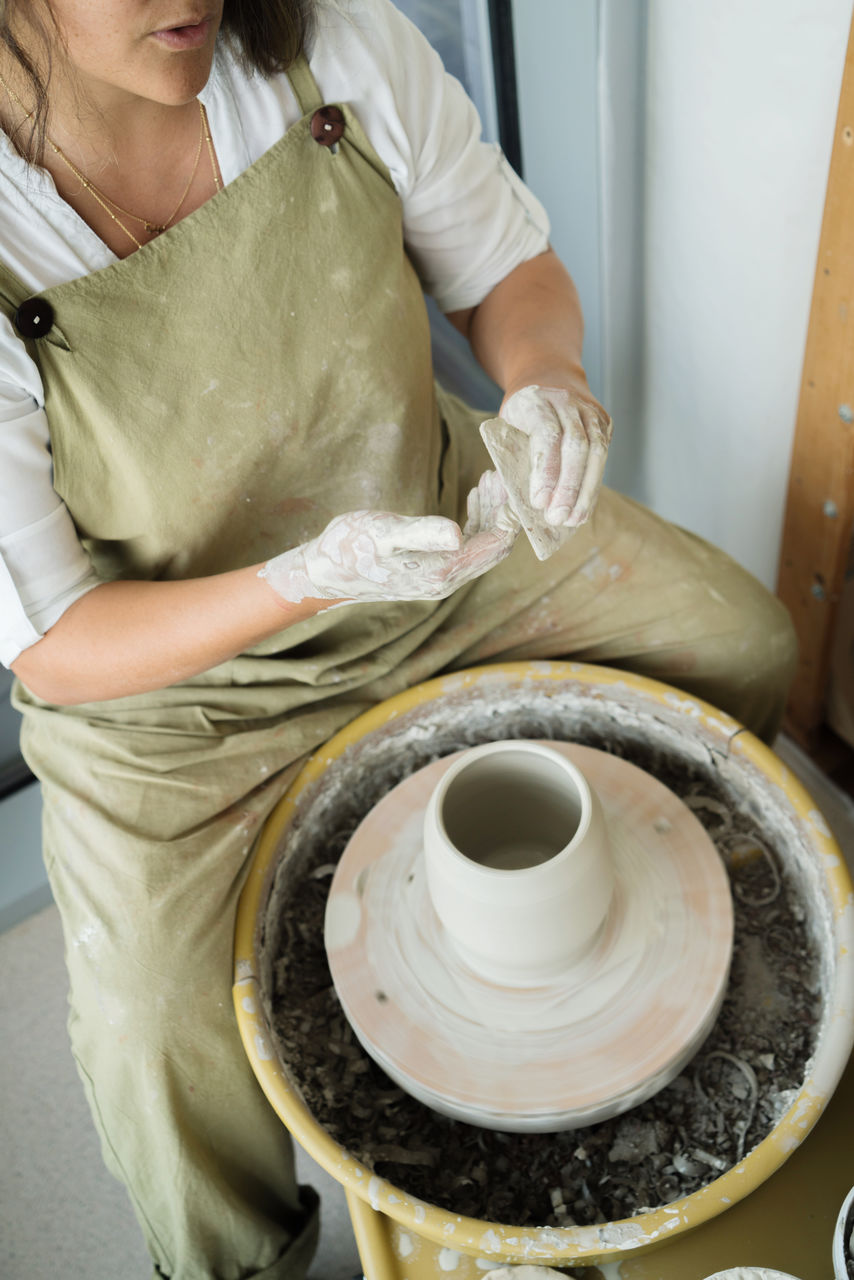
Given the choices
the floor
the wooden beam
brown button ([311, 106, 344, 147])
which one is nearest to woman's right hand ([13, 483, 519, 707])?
brown button ([311, 106, 344, 147])

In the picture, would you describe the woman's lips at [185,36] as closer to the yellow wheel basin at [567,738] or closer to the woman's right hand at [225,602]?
the woman's right hand at [225,602]

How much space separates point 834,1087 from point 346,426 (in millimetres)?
959

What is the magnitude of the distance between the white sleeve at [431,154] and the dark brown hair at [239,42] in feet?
0.13

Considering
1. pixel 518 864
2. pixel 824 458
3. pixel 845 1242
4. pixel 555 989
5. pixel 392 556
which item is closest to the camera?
pixel 845 1242

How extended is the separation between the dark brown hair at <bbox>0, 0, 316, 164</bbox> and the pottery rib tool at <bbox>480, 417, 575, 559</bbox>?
536 mm

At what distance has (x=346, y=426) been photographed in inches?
53.2

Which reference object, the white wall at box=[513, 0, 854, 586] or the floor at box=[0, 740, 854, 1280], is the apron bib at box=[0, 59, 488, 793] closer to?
the white wall at box=[513, 0, 854, 586]

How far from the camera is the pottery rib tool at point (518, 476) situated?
1.12 meters

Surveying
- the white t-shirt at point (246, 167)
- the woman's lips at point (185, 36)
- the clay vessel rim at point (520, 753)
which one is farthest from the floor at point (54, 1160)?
the woman's lips at point (185, 36)

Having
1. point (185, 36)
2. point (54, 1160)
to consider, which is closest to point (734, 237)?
Result: point (185, 36)

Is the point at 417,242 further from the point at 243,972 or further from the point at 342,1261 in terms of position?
the point at 342,1261

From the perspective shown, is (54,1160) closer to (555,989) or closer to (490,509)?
(555,989)

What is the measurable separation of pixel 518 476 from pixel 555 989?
61 cm

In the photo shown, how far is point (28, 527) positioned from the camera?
3.90 ft
